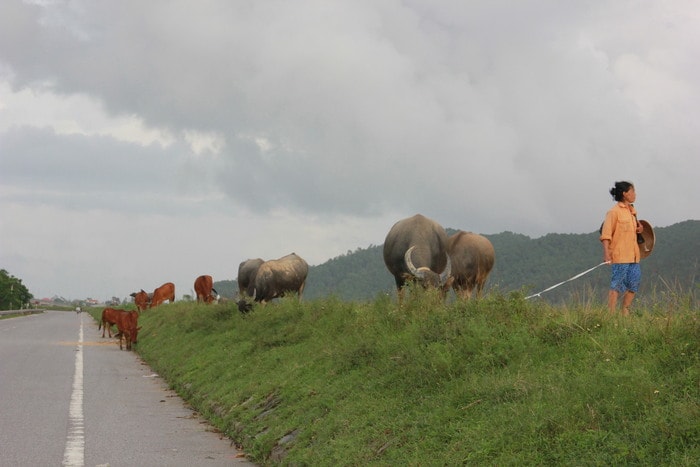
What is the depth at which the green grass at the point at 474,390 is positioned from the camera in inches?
236

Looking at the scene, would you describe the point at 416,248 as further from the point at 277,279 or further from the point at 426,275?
the point at 277,279

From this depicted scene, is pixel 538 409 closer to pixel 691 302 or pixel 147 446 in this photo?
pixel 691 302

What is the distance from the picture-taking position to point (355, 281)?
116125mm

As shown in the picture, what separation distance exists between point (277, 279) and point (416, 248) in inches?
435

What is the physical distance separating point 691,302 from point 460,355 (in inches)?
91.8

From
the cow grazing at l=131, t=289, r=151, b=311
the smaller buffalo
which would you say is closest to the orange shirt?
the smaller buffalo

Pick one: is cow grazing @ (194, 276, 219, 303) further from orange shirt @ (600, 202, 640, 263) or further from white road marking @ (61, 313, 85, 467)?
orange shirt @ (600, 202, 640, 263)

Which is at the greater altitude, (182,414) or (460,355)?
(460,355)

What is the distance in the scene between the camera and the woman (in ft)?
38.2

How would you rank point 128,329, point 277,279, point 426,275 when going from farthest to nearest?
1. point 277,279
2. point 128,329
3. point 426,275

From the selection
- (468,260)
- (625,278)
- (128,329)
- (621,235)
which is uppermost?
(468,260)

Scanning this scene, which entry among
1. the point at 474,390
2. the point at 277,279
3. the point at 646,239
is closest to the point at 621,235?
the point at 646,239

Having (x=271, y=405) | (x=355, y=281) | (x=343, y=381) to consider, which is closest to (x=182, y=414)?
(x=271, y=405)

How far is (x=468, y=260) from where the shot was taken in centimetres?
2264
